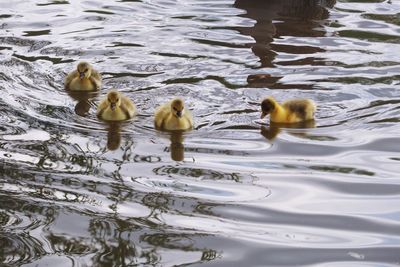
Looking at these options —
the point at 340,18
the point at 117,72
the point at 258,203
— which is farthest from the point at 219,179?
the point at 340,18

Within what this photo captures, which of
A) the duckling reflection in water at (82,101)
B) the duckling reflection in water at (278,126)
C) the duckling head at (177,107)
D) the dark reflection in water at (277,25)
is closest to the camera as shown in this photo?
the duckling head at (177,107)

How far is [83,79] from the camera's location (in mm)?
7348

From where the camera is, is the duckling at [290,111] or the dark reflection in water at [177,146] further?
the duckling at [290,111]

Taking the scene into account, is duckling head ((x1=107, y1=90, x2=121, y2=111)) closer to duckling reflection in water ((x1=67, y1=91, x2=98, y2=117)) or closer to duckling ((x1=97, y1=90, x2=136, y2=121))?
duckling ((x1=97, y1=90, x2=136, y2=121))

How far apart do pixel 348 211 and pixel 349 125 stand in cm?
160

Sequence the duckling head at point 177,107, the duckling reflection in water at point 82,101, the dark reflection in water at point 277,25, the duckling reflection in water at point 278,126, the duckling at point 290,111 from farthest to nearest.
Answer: the dark reflection in water at point 277,25 < the duckling reflection in water at point 82,101 < the duckling at point 290,111 < the duckling reflection in water at point 278,126 < the duckling head at point 177,107

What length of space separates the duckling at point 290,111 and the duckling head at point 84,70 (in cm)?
149

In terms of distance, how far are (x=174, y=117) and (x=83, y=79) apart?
122cm

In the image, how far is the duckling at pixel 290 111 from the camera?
6.68m

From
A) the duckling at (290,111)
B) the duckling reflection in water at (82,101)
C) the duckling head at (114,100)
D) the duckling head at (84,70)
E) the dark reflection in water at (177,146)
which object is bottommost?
the dark reflection in water at (177,146)

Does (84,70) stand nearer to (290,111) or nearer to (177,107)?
(177,107)

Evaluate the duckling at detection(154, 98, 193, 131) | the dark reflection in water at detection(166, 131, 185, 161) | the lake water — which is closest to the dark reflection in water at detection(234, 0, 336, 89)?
the lake water

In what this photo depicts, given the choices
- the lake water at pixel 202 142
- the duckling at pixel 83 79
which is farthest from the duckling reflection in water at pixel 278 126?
the duckling at pixel 83 79

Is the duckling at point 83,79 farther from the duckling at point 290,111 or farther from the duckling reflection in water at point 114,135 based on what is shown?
the duckling at point 290,111
